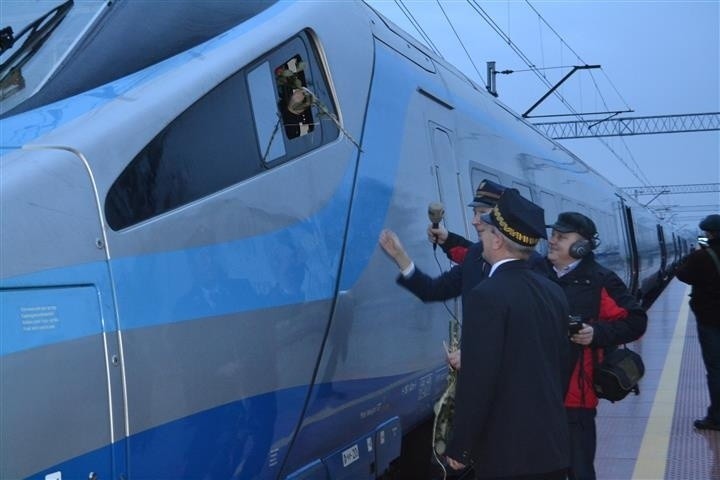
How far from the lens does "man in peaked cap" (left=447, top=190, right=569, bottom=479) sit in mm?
3303

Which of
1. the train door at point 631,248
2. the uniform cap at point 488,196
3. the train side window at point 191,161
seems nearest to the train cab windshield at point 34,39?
the train side window at point 191,161

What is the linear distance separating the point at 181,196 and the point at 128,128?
0.32 m

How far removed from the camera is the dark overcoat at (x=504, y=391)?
10.8 ft

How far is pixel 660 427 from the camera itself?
7.86m

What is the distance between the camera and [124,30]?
141 inches

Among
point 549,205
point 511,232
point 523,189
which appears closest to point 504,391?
point 511,232

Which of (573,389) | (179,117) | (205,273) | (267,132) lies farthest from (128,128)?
(573,389)

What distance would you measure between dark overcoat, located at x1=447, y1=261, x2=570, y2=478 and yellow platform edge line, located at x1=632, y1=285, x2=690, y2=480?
3.35 meters

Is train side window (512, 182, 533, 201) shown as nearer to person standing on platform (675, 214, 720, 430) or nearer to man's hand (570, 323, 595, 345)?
person standing on platform (675, 214, 720, 430)

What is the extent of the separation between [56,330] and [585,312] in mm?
3103

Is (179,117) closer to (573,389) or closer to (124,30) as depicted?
(124,30)

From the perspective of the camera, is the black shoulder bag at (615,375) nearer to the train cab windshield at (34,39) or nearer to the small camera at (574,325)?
the small camera at (574,325)

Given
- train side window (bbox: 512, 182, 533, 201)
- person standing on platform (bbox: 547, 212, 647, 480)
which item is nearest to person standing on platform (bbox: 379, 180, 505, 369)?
person standing on platform (bbox: 547, 212, 647, 480)

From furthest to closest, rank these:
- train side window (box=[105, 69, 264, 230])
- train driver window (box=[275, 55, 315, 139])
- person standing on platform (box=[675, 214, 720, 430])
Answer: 1. person standing on platform (box=[675, 214, 720, 430])
2. train driver window (box=[275, 55, 315, 139])
3. train side window (box=[105, 69, 264, 230])
